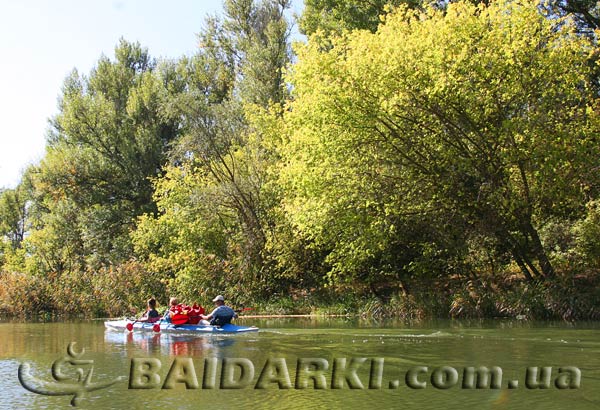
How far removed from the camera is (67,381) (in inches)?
469

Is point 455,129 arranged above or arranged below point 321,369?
above

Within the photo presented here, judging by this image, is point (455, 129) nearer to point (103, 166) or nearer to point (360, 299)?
point (360, 299)

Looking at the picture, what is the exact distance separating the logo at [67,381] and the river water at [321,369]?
21mm

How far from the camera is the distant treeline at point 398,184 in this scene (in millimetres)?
21500

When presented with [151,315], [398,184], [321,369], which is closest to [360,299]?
[398,184]

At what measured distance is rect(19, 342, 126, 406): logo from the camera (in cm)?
1097

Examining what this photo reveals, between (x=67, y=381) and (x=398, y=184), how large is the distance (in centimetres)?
1371

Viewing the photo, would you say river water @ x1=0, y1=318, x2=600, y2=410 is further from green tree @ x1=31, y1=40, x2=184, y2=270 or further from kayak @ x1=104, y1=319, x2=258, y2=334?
green tree @ x1=31, y1=40, x2=184, y2=270

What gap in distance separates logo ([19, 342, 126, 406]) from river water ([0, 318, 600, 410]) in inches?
0.8

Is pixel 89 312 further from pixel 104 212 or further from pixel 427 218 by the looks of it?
pixel 427 218

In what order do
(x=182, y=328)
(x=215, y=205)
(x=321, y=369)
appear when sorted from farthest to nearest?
A: (x=215, y=205) → (x=182, y=328) → (x=321, y=369)

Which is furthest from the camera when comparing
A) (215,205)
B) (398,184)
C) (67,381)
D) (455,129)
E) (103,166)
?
(103,166)

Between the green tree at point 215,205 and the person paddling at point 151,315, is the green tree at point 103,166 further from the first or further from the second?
the person paddling at point 151,315

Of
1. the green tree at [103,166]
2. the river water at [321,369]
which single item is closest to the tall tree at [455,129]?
the river water at [321,369]
